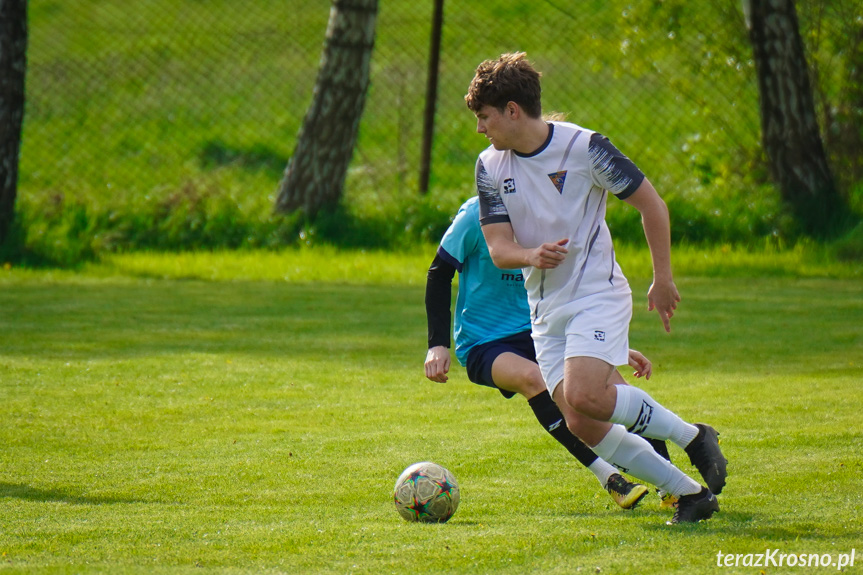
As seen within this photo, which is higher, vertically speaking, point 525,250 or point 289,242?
point 525,250

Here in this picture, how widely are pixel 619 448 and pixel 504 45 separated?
41.8 ft

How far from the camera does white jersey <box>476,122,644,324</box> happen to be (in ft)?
13.6

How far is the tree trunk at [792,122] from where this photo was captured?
1284cm

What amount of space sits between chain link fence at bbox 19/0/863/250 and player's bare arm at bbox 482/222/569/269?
9.65 metres

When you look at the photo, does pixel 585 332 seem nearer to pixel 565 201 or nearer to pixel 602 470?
pixel 565 201

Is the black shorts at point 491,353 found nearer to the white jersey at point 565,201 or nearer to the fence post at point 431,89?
the white jersey at point 565,201

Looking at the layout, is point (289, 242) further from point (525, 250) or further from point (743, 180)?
point (525, 250)

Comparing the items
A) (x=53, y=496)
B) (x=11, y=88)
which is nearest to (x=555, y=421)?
(x=53, y=496)

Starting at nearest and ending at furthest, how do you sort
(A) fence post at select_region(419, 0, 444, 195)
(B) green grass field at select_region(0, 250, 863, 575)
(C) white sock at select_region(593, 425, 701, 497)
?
(B) green grass field at select_region(0, 250, 863, 575) < (C) white sock at select_region(593, 425, 701, 497) < (A) fence post at select_region(419, 0, 444, 195)

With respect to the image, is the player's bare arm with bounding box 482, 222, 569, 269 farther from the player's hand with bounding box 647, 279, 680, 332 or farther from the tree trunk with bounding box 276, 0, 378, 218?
the tree trunk with bounding box 276, 0, 378, 218

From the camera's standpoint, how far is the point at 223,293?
11.3 m

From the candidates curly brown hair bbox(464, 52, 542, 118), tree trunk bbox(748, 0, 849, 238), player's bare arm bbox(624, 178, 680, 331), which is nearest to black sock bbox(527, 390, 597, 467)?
player's bare arm bbox(624, 178, 680, 331)

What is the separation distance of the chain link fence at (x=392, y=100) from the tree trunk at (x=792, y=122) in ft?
1.80

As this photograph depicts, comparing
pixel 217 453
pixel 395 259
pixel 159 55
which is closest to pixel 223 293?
pixel 395 259
